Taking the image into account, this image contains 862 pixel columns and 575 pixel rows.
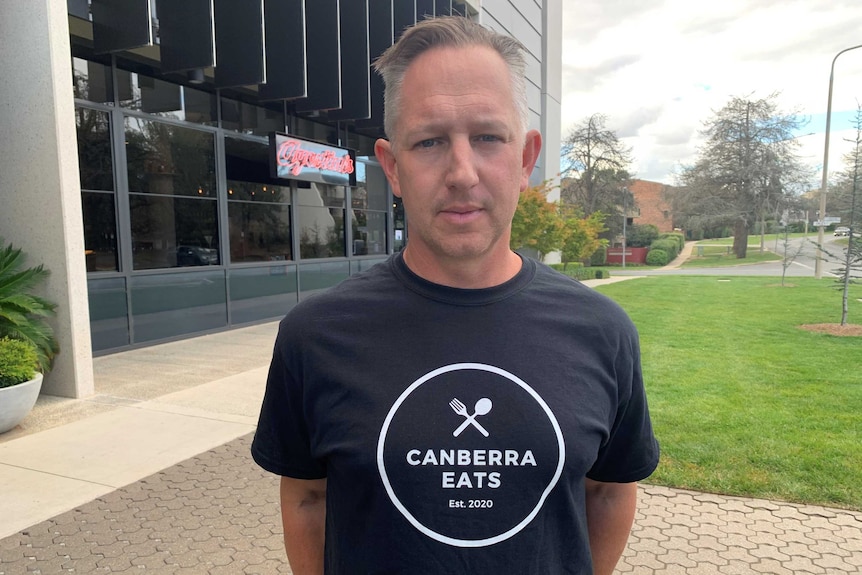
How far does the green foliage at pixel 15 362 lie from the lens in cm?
518

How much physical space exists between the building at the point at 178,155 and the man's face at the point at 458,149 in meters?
6.29

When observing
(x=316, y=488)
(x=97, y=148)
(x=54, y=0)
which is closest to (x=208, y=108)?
(x=97, y=148)

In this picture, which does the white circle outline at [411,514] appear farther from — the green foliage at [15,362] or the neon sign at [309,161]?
the neon sign at [309,161]

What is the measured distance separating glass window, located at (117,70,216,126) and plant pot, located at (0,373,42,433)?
6.02 m

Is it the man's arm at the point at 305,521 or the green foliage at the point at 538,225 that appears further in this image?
the green foliage at the point at 538,225

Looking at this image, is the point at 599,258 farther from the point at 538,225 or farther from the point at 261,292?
the point at 261,292

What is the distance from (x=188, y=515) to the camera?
3729mm

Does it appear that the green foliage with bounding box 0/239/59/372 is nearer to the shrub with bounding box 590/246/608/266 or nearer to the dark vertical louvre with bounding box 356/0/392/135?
the dark vertical louvre with bounding box 356/0/392/135

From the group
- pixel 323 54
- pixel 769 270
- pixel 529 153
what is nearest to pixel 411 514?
pixel 529 153

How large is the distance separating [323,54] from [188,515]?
1027 cm

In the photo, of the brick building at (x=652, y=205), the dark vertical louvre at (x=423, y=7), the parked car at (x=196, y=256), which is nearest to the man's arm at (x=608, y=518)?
the parked car at (x=196, y=256)

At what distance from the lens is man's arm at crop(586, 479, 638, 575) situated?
1519mm

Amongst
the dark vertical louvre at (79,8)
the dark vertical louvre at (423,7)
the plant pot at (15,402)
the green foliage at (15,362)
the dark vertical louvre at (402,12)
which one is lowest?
the plant pot at (15,402)

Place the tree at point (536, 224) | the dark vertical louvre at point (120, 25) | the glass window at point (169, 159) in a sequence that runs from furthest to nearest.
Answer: the tree at point (536, 224), the glass window at point (169, 159), the dark vertical louvre at point (120, 25)
